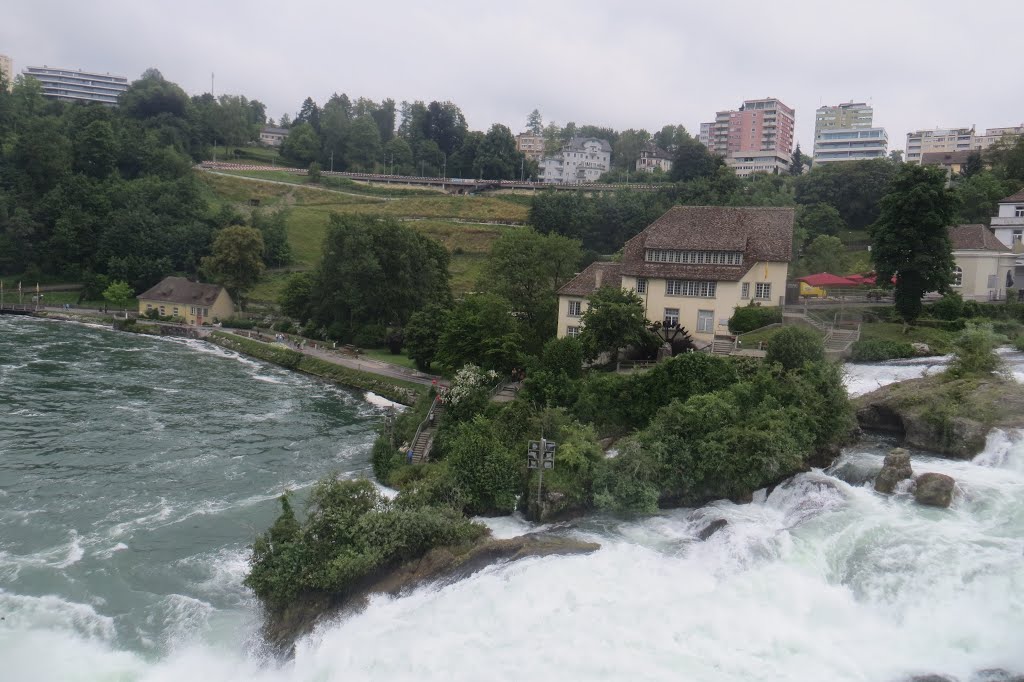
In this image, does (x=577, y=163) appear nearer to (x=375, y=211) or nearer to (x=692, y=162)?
(x=692, y=162)

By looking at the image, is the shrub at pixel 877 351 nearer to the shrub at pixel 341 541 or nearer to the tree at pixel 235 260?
the shrub at pixel 341 541

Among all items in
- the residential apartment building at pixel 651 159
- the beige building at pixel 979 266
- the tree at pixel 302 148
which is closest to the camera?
the beige building at pixel 979 266

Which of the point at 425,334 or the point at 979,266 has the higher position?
the point at 979,266

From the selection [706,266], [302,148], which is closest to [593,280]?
[706,266]

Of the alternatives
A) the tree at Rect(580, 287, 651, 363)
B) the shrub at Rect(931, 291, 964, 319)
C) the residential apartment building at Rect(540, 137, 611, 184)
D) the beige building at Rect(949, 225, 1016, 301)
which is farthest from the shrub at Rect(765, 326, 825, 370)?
the residential apartment building at Rect(540, 137, 611, 184)

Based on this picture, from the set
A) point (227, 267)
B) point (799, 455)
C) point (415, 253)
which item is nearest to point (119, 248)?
point (227, 267)

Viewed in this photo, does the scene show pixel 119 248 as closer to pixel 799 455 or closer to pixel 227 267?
pixel 227 267

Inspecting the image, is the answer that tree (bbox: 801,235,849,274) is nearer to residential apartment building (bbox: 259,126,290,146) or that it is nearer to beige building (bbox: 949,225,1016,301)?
beige building (bbox: 949,225,1016,301)

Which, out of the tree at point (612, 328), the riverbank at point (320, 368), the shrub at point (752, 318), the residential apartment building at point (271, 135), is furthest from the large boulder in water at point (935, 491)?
the residential apartment building at point (271, 135)
